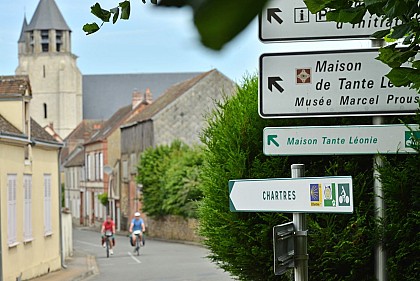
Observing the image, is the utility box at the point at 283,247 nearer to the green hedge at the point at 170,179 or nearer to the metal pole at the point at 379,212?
the metal pole at the point at 379,212

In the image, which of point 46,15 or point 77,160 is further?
point 77,160

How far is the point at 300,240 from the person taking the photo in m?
5.49

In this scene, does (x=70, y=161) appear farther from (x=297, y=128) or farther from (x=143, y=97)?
(x=297, y=128)

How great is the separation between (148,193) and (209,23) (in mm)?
44595

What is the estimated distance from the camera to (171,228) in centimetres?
4434

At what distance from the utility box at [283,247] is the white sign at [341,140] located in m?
0.51

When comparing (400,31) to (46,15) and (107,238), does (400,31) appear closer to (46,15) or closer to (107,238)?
(46,15)

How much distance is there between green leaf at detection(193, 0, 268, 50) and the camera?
934mm

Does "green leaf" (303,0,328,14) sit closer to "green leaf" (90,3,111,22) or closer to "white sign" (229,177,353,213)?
"green leaf" (90,3,111,22)

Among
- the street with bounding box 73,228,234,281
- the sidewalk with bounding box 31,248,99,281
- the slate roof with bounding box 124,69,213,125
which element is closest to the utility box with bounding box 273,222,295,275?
the street with bounding box 73,228,234,281

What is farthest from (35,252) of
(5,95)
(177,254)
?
(177,254)

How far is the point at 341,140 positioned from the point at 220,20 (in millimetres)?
4713

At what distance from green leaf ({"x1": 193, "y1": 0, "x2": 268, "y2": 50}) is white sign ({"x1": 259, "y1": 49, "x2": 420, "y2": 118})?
4.62 metres

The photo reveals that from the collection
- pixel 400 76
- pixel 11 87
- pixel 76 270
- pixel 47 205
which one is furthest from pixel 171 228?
pixel 400 76
